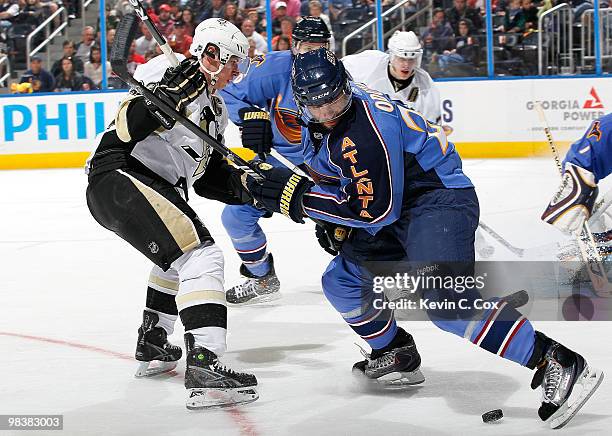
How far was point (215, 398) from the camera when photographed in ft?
9.78

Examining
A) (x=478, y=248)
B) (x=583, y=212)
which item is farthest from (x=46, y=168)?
(x=583, y=212)

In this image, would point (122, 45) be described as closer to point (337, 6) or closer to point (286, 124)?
point (286, 124)

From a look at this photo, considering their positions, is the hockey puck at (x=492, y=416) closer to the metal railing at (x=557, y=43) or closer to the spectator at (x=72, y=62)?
the metal railing at (x=557, y=43)

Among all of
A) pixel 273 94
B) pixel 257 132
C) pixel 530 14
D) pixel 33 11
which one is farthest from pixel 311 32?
pixel 33 11

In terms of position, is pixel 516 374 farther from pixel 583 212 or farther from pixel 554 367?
pixel 583 212

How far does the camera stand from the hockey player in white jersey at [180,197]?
295 cm

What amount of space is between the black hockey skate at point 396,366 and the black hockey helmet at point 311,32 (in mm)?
1553

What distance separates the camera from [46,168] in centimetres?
1033

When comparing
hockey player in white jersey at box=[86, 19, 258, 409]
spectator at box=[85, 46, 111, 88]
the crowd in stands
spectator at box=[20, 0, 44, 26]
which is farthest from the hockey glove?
spectator at box=[20, 0, 44, 26]

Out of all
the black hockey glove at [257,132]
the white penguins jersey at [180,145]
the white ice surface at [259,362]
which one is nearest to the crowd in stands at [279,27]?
the white ice surface at [259,362]

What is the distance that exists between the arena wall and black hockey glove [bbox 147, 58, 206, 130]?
22.0 feet

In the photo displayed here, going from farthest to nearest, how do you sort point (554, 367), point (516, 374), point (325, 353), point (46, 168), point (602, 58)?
point (46, 168)
point (602, 58)
point (325, 353)
point (516, 374)
point (554, 367)

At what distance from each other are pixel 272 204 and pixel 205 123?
17.9 inches

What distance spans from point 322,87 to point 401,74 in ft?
8.11
